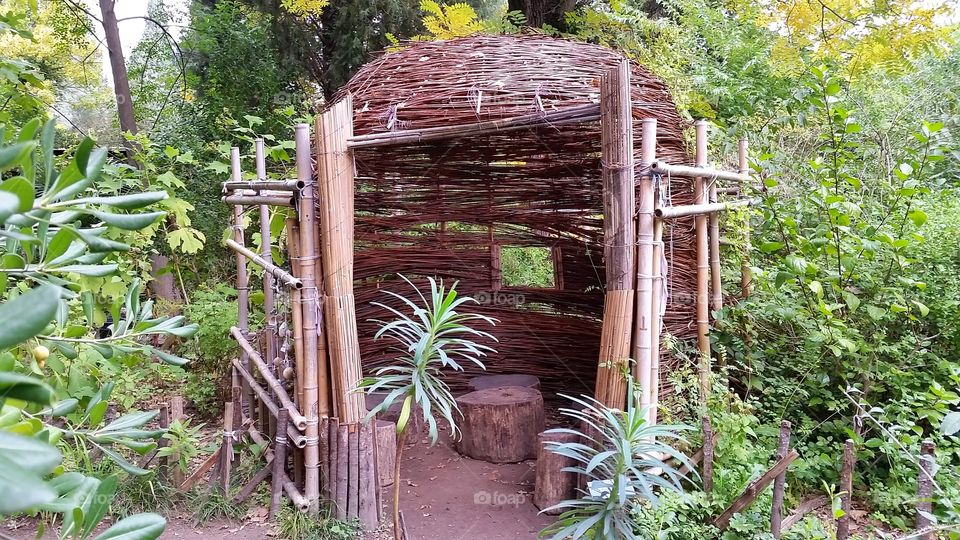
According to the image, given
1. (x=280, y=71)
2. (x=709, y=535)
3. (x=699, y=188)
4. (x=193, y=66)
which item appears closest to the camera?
(x=709, y=535)

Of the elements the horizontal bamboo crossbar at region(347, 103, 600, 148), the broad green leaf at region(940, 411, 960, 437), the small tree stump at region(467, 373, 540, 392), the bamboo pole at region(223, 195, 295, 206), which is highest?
the horizontal bamboo crossbar at region(347, 103, 600, 148)

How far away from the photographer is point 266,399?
4.10 m

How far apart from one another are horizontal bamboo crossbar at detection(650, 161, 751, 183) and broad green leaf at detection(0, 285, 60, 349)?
9.86 ft

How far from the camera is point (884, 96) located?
6.35m

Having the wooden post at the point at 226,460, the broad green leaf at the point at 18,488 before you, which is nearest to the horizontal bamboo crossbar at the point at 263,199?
the wooden post at the point at 226,460

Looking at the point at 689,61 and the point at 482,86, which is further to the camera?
the point at 689,61

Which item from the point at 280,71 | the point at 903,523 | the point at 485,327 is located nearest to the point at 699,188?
the point at 903,523

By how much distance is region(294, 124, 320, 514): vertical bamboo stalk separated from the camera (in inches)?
134

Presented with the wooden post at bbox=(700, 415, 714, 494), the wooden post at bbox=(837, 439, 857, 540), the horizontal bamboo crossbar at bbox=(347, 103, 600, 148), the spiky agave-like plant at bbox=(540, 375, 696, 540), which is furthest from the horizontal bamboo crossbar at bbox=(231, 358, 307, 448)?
the wooden post at bbox=(837, 439, 857, 540)

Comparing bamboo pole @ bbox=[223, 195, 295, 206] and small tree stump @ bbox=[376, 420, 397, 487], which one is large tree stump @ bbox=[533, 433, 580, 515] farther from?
bamboo pole @ bbox=[223, 195, 295, 206]

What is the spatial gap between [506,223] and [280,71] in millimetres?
5108

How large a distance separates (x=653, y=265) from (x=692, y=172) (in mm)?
658

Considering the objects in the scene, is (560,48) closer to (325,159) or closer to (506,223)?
(506,223)

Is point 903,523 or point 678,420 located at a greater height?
point 678,420
